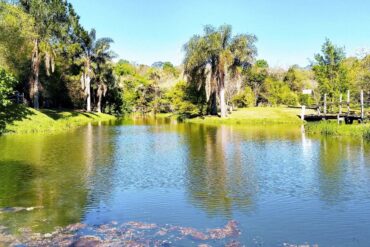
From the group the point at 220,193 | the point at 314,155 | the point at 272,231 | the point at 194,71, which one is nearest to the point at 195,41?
the point at 194,71

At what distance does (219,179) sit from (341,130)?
24.8m

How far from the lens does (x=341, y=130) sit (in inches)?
1625

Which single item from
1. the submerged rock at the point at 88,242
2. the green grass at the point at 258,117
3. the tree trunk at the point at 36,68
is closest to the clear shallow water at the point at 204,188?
the submerged rock at the point at 88,242

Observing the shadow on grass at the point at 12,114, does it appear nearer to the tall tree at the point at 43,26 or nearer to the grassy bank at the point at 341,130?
the tall tree at the point at 43,26

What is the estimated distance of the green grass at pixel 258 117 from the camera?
61.6 meters

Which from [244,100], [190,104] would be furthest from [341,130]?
[244,100]

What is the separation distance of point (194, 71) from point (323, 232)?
56.5 m

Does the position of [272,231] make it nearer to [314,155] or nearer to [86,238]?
[86,238]

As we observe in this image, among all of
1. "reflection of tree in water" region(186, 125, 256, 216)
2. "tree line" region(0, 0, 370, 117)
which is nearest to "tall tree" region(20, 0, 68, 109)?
"tree line" region(0, 0, 370, 117)

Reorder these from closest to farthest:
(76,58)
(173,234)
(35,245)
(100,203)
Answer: (35,245)
(173,234)
(100,203)
(76,58)

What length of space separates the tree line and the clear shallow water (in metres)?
21.1

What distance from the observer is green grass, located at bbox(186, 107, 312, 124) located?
202 feet

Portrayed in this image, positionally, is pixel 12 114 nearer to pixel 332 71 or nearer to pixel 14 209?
pixel 14 209

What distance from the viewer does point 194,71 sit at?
67812mm
